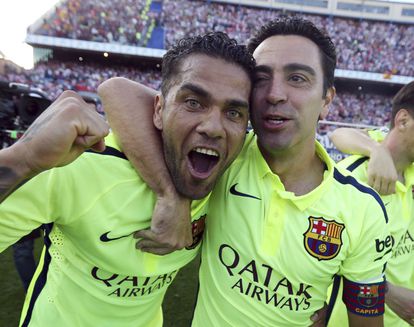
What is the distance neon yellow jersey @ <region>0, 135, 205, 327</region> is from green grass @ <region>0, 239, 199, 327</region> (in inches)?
76.6

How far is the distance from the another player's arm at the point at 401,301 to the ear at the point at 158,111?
1.50m

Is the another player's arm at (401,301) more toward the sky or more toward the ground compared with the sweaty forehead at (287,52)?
more toward the ground

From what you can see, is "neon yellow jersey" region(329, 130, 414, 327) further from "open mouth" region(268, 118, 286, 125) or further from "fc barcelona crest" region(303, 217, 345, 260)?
"open mouth" region(268, 118, 286, 125)

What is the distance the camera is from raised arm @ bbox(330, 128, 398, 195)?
1930 mm

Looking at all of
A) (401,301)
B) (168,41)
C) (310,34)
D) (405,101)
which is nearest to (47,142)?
(310,34)

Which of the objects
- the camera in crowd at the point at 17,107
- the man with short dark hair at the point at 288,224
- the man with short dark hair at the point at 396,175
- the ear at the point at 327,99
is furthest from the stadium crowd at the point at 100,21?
the man with short dark hair at the point at 288,224

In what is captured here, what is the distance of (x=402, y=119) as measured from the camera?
215cm

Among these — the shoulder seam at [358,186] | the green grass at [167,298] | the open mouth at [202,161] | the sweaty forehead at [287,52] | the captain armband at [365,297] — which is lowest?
the green grass at [167,298]

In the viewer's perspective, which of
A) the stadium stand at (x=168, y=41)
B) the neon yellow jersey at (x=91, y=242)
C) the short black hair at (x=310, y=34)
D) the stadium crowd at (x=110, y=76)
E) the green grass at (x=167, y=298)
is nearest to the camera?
the neon yellow jersey at (x=91, y=242)

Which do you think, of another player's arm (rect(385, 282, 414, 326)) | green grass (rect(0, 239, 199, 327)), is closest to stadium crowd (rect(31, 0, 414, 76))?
green grass (rect(0, 239, 199, 327))

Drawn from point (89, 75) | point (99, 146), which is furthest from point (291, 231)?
point (89, 75)

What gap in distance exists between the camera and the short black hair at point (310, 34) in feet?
5.21

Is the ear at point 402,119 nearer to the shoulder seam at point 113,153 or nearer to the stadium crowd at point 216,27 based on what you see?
the shoulder seam at point 113,153

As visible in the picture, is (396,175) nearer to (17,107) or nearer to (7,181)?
(7,181)
